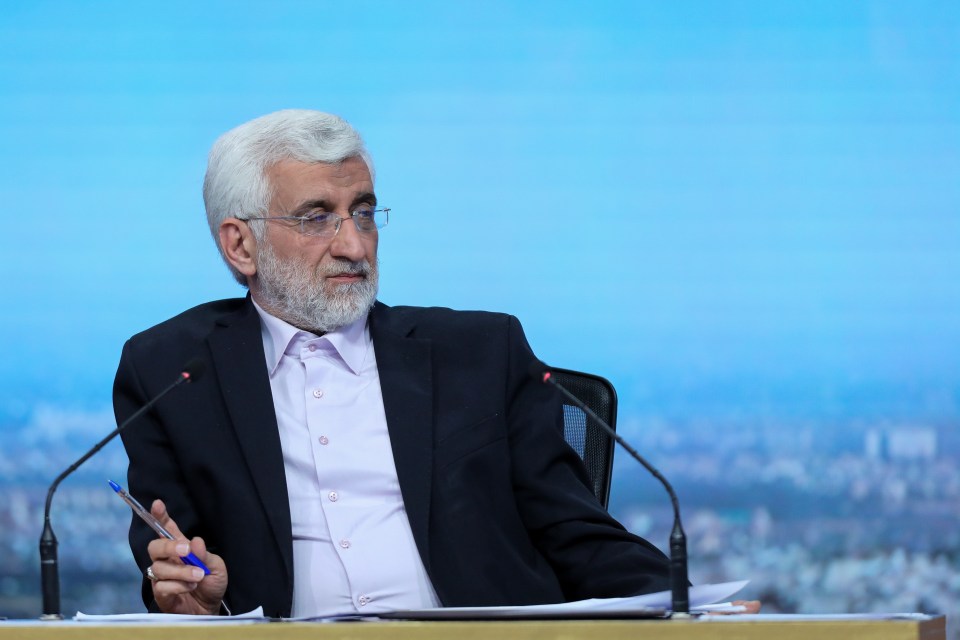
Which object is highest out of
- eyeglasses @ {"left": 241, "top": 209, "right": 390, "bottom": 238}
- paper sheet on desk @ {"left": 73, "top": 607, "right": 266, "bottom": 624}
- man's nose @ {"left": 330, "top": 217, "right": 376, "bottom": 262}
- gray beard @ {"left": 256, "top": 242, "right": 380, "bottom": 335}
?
eyeglasses @ {"left": 241, "top": 209, "right": 390, "bottom": 238}

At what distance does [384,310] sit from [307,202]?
0.25 metres

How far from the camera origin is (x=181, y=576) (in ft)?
5.69

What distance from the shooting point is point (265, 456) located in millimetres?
2078

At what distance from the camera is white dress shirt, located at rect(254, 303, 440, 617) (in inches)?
80.8

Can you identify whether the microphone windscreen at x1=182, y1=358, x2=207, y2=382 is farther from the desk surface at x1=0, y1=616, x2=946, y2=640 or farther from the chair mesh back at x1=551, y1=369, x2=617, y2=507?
the chair mesh back at x1=551, y1=369, x2=617, y2=507

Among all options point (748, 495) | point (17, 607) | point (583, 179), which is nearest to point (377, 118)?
point (583, 179)

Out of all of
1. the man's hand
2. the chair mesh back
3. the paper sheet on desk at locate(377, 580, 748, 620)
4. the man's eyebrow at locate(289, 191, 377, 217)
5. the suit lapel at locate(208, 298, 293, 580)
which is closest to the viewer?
the paper sheet on desk at locate(377, 580, 748, 620)

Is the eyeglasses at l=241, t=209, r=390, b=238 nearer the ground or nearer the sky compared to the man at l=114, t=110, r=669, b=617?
nearer the sky

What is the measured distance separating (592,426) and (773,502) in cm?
105

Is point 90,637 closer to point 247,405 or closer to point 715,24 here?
→ point 247,405

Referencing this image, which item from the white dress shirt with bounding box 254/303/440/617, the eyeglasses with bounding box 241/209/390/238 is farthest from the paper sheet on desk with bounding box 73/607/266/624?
the eyeglasses with bounding box 241/209/390/238

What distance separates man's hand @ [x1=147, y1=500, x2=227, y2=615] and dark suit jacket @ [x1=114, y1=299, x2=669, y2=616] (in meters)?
0.16

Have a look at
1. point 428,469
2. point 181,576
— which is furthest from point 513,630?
point 428,469

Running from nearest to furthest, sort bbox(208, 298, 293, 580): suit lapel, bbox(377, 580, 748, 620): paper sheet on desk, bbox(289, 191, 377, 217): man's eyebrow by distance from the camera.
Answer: bbox(377, 580, 748, 620): paper sheet on desk, bbox(208, 298, 293, 580): suit lapel, bbox(289, 191, 377, 217): man's eyebrow
